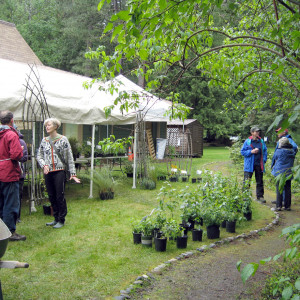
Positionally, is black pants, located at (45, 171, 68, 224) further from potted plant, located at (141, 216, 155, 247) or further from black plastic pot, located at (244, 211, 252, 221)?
black plastic pot, located at (244, 211, 252, 221)

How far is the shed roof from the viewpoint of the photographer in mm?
15164

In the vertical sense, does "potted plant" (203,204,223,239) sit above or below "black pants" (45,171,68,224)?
below

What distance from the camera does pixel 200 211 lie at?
230 inches

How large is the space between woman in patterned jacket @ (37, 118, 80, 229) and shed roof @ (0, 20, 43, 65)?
10093 mm

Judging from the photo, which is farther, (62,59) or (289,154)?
(62,59)

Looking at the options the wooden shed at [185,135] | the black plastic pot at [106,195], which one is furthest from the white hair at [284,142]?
the wooden shed at [185,135]

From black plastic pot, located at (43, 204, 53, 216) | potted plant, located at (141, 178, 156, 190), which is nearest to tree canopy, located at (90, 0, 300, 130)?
black plastic pot, located at (43, 204, 53, 216)

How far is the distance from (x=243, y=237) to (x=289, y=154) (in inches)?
107

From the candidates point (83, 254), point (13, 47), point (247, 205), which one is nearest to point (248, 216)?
point (247, 205)

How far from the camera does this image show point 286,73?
7473mm

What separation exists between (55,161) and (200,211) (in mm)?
2498

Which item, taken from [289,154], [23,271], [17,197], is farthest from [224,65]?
[23,271]

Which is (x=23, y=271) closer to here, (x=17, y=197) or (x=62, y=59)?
(x=17, y=197)

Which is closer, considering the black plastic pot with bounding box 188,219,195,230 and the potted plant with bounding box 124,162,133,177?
the black plastic pot with bounding box 188,219,195,230
